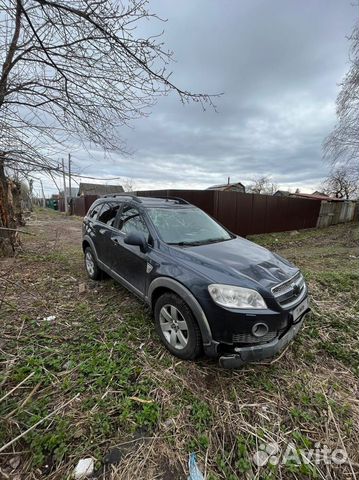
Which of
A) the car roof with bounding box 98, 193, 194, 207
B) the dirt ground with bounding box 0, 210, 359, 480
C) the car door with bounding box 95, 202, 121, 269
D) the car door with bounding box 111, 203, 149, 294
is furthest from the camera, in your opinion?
the car door with bounding box 95, 202, 121, 269

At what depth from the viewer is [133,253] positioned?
3.33 meters

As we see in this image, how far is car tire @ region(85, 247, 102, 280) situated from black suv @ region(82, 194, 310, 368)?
1.09 m

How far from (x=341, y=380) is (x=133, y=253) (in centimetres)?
272

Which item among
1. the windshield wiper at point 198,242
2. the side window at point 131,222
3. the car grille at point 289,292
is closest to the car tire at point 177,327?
the windshield wiper at point 198,242

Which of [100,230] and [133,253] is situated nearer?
[133,253]

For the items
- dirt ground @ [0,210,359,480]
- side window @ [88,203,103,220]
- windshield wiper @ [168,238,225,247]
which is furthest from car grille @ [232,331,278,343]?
side window @ [88,203,103,220]


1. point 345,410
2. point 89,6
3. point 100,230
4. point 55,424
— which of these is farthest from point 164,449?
point 89,6

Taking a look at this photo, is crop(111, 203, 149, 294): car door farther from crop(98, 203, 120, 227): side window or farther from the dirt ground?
the dirt ground

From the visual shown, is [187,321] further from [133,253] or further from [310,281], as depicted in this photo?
[310,281]

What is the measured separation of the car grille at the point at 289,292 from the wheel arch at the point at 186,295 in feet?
2.35

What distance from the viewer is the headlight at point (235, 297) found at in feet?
7.26

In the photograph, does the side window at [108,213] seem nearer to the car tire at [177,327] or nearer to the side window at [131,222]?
the side window at [131,222]

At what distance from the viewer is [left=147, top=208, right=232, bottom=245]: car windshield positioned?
3.20 metres

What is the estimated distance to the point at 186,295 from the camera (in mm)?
2396
